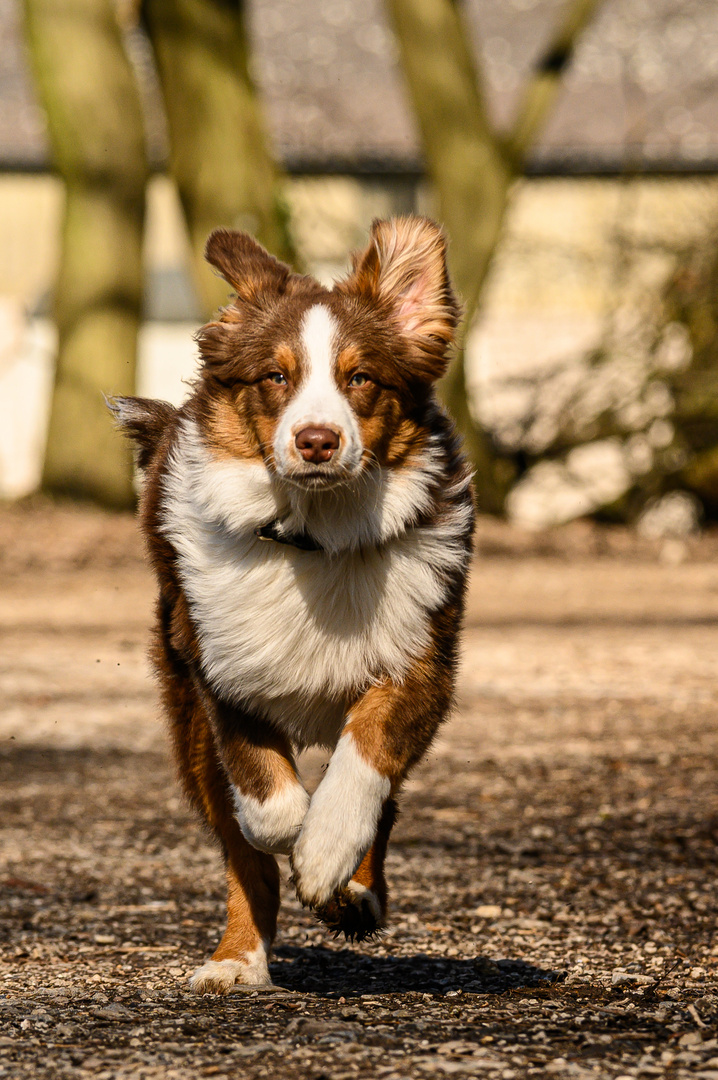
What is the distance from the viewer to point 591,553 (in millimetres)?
17531

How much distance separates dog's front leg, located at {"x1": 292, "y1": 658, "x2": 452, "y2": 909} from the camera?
161 inches

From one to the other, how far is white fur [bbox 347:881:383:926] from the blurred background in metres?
6.55

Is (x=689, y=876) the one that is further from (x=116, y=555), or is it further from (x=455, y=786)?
(x=116, y=555)

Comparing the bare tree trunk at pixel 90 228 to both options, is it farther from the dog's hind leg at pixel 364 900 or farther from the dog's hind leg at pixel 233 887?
the dog's hind leg at pixel 364 900

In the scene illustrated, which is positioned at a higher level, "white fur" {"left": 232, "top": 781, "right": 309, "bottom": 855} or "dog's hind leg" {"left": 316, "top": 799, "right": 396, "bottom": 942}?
"white fur" {"left": 232, "top": 781, "right": 309, "bottom": 855}

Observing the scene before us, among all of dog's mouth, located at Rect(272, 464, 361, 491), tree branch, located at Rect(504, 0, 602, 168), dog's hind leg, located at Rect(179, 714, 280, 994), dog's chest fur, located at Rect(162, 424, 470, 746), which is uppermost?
tree branch, located at Rect(504, 0, 602, 168)

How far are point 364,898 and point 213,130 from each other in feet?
40.3

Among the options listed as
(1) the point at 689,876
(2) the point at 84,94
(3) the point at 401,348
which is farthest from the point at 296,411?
(2) the point at 84,94

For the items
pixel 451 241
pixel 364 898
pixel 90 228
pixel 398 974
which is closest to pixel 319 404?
pixel 364 898

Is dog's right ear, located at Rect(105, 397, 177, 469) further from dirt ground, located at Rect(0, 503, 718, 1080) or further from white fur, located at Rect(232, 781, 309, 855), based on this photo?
dirt ground, located at Rect(0, 503, 718, 1080)

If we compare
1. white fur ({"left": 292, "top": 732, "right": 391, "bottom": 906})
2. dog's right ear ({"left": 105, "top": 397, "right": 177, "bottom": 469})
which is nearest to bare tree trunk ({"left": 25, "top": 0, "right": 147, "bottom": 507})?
dog's right ear ({"left": 105, "top": 397, "right": 177, "bottom": 469})

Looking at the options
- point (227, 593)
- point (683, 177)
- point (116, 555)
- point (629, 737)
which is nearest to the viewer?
point (227, 593)

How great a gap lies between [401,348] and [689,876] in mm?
2271

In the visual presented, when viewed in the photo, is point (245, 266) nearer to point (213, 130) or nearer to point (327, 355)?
point (327, 355)
